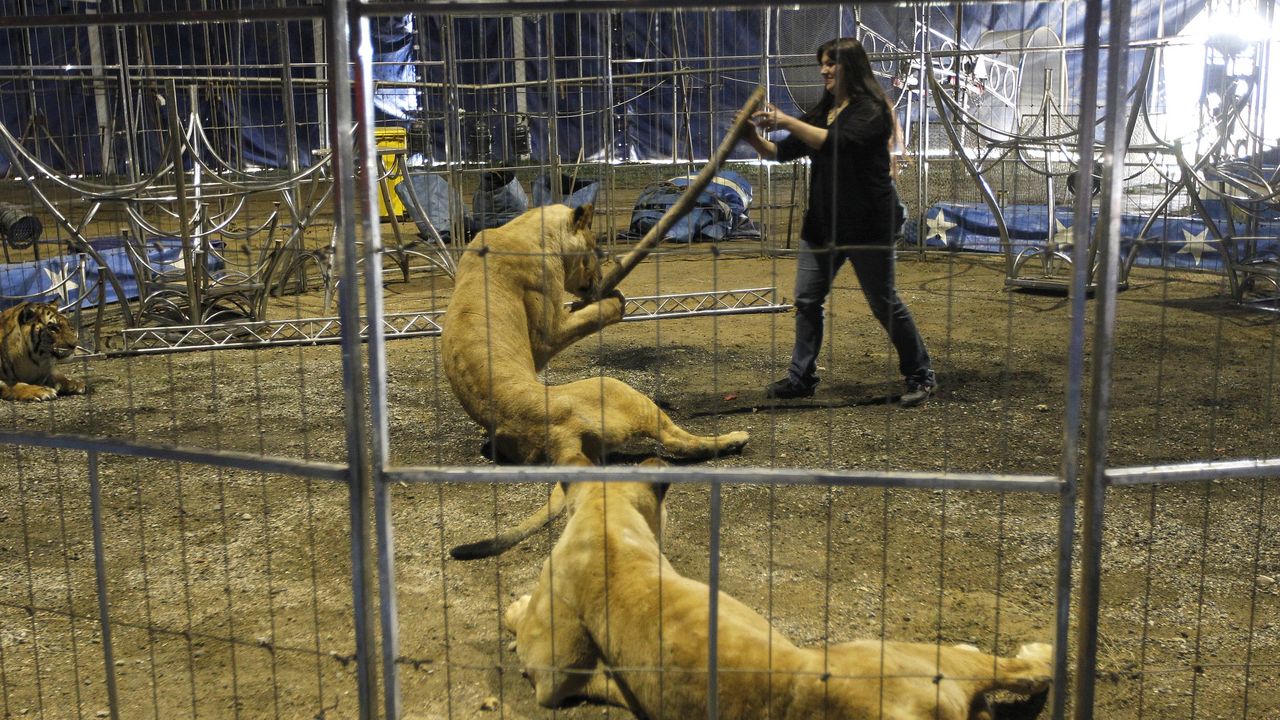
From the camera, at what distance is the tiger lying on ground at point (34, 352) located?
8594 millimetres

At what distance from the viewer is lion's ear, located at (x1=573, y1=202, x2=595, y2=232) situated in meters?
7.00

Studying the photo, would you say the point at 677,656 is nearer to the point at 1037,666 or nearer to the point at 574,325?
the point at 1037,666

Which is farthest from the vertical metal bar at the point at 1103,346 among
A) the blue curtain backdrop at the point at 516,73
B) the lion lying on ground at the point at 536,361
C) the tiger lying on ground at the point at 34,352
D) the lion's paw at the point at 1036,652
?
the blue curtain backdrop at the point at 516,73

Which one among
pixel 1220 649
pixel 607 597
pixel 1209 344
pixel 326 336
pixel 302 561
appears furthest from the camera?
pixel 326 336

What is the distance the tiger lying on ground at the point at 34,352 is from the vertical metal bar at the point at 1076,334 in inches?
305

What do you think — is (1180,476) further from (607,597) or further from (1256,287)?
(1256,287)

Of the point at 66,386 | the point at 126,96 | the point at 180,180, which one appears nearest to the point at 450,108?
the point at 180,180

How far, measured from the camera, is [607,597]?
3.62 m

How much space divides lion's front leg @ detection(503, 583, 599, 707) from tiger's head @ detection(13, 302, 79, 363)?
20.7 feet

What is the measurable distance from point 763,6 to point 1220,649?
3034 millimetres

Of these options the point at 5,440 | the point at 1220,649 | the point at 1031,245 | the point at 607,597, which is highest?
the point at 1031,245

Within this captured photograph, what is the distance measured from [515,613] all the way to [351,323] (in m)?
1.66

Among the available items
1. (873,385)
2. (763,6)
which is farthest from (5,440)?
(873,385)

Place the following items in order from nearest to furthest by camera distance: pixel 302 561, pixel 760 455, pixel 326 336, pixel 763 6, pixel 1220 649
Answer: pixel 763 6 < pixel 1220 649 < pixel 302 561 < pixel 760 455 < pixel 326 336
